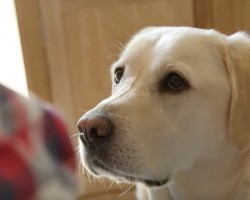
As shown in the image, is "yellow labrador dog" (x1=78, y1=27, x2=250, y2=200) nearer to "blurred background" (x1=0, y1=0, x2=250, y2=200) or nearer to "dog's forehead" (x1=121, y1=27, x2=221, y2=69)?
"dog's forehead" (x1=121, y1=27, x2=221, y2=69)

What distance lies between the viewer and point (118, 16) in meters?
2.13

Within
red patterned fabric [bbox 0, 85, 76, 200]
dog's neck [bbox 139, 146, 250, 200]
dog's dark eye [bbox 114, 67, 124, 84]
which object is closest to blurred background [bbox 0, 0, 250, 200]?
dog's dark eye [bbox 114, 67, 124, 84]

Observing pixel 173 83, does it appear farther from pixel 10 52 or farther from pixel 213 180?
pixel 10 52

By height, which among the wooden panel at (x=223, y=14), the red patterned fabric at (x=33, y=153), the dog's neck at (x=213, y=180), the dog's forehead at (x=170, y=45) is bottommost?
the dog's neck at (x=213, y=180)

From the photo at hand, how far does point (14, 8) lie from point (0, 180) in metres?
1.87

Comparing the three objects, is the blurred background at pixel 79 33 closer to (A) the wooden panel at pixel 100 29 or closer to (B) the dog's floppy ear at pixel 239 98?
(A) the wooden panel at pixel 100 29

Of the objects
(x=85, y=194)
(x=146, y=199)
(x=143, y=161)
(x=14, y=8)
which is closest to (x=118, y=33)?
(x=14, y=8)

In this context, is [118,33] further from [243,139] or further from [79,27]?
[243,139]

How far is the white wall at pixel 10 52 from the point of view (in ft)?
7.04

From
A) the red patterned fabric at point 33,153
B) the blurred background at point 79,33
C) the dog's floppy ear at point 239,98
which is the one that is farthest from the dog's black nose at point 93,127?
the blurred background at point 79,33

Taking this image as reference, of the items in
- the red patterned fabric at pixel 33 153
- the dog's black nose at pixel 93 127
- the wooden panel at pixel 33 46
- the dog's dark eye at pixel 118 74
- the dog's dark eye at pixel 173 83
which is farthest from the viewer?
the wooden panel at pixel 33 46

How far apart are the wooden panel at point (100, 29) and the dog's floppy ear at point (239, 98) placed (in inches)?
40.5

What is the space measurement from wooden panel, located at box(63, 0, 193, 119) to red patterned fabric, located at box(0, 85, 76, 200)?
1.79 m

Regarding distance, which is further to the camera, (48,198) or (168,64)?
(168,64)
